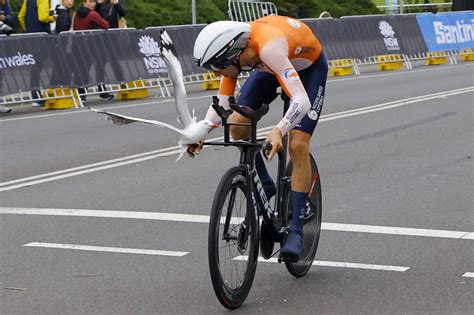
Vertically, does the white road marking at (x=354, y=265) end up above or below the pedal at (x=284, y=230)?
below

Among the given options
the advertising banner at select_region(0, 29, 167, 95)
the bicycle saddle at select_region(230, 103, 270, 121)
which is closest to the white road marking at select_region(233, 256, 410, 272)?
the bicycle saddle at select_region(230, 103, 270, 121)

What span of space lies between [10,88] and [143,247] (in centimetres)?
1070

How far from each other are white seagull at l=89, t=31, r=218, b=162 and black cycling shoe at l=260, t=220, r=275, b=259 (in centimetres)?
80

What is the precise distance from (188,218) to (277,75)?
3009mm

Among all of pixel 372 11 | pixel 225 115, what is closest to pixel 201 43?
pixel 225 115

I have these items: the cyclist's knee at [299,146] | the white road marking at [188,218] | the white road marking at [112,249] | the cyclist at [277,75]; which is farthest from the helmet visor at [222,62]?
the white road marking at [188,218]

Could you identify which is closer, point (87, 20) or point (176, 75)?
point (176, 75)

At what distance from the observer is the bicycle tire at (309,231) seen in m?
7.13

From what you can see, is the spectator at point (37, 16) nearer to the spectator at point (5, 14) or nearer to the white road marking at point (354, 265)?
the spectator at point (5, 14)

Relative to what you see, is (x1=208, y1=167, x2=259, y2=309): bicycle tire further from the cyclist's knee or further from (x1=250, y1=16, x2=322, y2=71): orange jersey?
(x1=250, y1=16, x2=322, y2=71): orange jersey

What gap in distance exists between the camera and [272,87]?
23.2ft

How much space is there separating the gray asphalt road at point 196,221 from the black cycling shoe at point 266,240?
21 centimetres

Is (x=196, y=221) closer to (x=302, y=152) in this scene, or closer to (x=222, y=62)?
(x=302, y=152)

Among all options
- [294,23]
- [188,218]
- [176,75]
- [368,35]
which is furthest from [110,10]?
[176,75]
